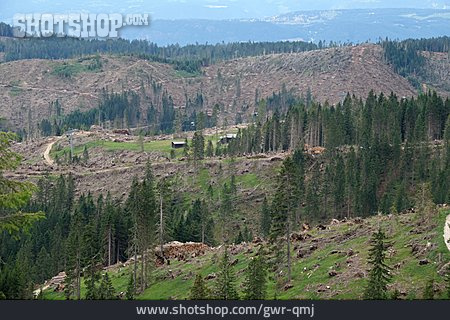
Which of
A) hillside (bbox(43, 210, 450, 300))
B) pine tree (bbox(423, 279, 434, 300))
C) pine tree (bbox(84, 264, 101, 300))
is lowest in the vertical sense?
pine tree (bbox(84, 264, 101, 300))

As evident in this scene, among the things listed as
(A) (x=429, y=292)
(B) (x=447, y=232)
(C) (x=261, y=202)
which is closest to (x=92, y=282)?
(B) (x=447, y=232)

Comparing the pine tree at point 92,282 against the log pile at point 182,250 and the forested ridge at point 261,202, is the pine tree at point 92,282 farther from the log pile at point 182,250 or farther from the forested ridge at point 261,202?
the log pile at point 182,250

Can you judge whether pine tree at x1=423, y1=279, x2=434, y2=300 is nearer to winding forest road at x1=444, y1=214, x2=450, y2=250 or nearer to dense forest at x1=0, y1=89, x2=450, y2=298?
winding forest road at x1=444, y1=214, x2=450, y2=250

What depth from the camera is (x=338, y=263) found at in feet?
172

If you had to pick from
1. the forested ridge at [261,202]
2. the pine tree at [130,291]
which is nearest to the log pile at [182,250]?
the forested ridge at [261,202]

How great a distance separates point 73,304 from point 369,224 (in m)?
43.6

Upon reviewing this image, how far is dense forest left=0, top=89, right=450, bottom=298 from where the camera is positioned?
65.6m

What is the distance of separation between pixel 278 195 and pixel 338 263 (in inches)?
288

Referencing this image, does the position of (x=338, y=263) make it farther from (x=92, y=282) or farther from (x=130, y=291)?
(x=92, y=282)

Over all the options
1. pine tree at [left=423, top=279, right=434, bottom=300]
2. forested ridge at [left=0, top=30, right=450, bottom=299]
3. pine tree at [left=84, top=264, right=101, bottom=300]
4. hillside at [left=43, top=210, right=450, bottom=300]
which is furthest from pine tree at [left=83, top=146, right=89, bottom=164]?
pine tree at [left=423, top=279, right=434, bottom=300]

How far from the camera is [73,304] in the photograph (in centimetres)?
2183

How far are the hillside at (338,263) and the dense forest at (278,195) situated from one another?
96.8 inches

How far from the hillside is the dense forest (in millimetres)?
2460

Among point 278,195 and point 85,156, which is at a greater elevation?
point 278,195
